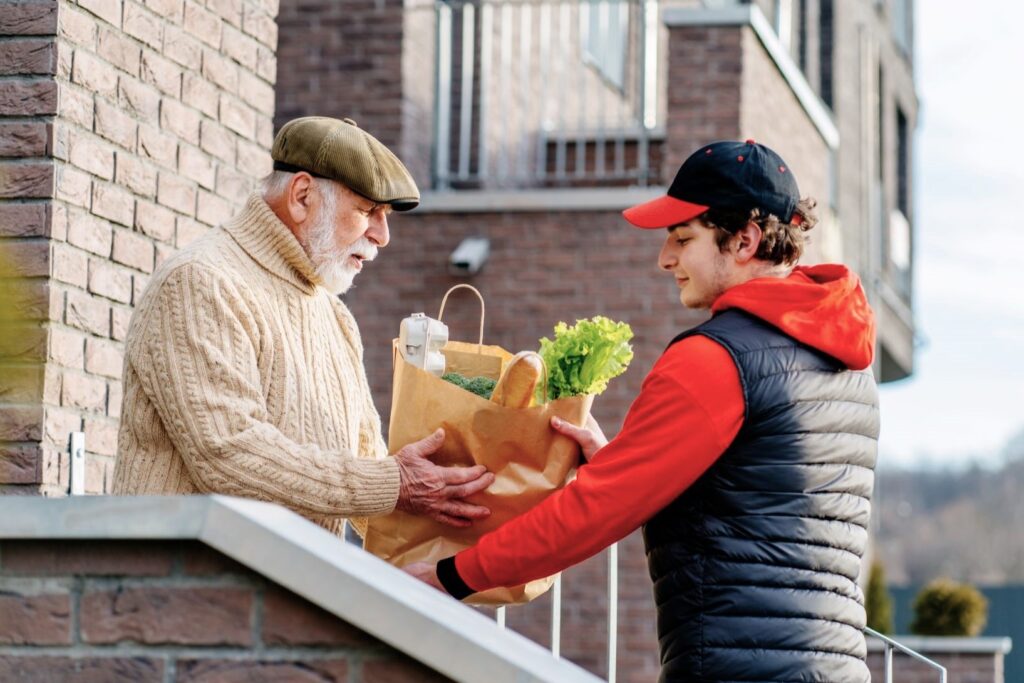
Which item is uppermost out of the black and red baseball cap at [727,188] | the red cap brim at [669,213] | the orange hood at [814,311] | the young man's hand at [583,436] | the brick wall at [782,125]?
the brick wall at [782,125]

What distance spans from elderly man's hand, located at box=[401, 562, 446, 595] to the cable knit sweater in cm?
13

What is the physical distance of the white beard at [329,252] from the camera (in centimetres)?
366

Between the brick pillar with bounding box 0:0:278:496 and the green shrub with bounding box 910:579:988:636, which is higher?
the brick pillar with bounding box 0:0:278:496

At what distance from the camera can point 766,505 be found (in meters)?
3.02

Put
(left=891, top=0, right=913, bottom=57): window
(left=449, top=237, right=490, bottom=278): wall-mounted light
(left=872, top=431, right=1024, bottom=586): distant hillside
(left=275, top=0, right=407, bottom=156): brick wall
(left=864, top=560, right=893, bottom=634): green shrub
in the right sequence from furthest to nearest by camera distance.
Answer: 1. (left=872, top=431, right=1024, bottom=586): distant hillside
2. (left=891, top=0, right=913, bottom=57): window
3. (left=864, top=560, right=893, bottom=634): green shrub
4. (left=275, top=0, right=407, bottom=156): brick wall
5. (left=449, top=237, right=490, bottom=278): wall-mounted light

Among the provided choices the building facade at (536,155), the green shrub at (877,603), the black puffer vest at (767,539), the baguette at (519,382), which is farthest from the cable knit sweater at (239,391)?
the green shrub at (877,603)

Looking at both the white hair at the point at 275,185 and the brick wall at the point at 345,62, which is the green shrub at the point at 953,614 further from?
the white hair at the point at 275,185

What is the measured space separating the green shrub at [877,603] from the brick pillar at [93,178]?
31.6 ft

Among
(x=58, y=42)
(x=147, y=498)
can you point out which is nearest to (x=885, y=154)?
(x=58, y=42)

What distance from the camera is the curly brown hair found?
127 inches

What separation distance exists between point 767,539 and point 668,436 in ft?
0.85

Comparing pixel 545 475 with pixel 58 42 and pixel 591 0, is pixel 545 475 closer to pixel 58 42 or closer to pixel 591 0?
pixel 58 42

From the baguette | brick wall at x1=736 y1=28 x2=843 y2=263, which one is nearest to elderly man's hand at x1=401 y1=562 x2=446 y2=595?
the baguette

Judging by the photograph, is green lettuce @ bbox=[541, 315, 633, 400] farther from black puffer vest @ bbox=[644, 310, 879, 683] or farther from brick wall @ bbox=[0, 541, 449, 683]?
brick wall @ bbox=[0, 541, 449, 683]
